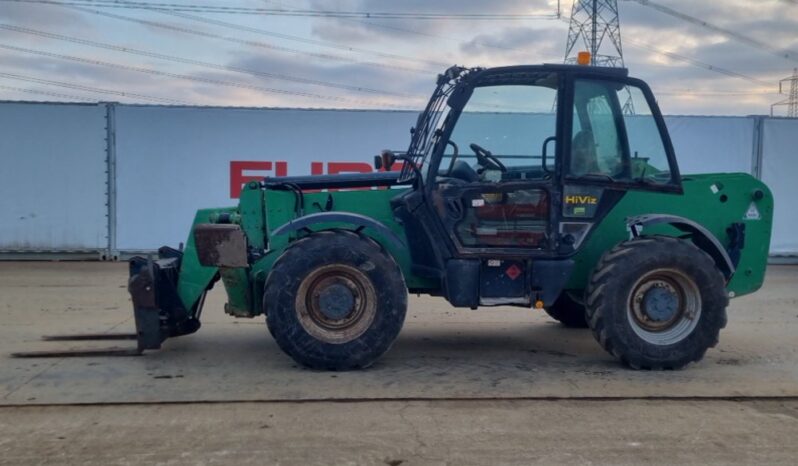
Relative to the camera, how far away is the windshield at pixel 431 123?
21.6 feet

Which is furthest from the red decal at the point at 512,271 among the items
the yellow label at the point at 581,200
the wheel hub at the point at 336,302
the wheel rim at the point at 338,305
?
the wheel hub at the point at 336,302

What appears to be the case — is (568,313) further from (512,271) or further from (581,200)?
(581,200)

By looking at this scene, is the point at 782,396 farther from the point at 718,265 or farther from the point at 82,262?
the point at 82,262

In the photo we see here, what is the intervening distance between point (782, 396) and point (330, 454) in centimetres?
343

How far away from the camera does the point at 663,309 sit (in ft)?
20.9

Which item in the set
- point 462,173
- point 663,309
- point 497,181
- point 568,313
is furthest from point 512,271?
point 568,313

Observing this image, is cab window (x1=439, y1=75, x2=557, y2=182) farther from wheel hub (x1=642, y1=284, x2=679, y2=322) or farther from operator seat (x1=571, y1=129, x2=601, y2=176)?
wheel hub (x1=642, y1=284, x2=679, y2=322)

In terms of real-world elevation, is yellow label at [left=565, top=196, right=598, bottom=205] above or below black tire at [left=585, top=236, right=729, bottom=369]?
above

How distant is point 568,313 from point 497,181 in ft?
7.96

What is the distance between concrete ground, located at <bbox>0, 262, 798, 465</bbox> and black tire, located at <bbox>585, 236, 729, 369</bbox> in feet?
0.72

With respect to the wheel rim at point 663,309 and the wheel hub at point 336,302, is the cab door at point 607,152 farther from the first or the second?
the wheel hub at point 336,302

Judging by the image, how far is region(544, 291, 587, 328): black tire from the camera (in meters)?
8.15

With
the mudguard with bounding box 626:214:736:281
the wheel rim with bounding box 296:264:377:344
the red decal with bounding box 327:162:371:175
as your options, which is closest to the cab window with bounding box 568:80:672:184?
the mudguard with bounding box 626:214:736:281

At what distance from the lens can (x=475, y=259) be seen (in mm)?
6371
